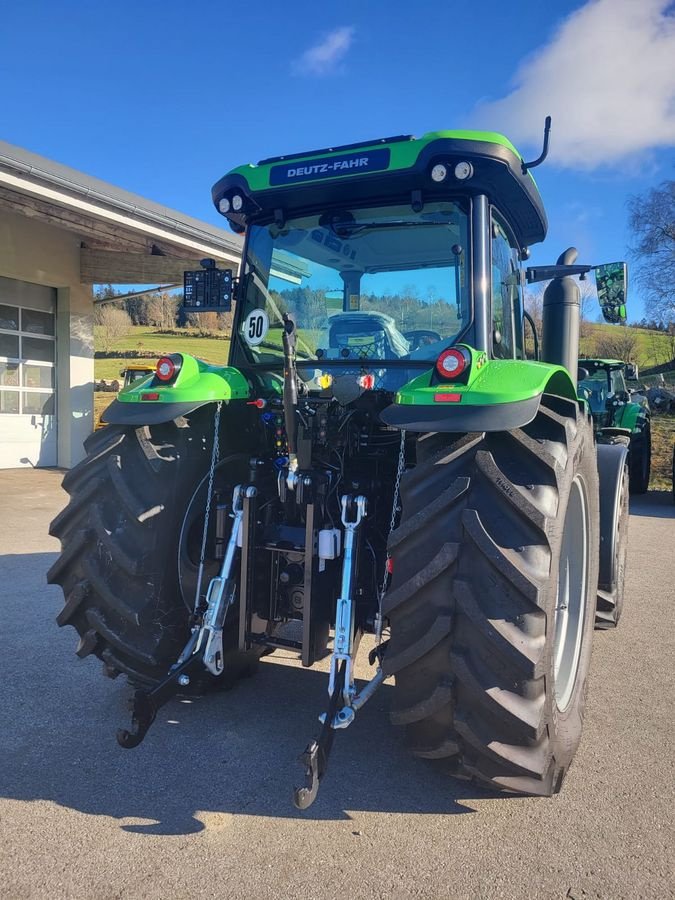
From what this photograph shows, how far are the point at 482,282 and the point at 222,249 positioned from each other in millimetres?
9932

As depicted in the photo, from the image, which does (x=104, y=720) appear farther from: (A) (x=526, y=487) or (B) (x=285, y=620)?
(A) (x=526, y=487)

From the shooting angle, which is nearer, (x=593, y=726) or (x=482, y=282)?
(x=482, y=282)

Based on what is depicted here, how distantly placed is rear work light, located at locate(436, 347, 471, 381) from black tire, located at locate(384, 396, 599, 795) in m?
0.23

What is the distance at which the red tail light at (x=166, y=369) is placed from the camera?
9.91 ft

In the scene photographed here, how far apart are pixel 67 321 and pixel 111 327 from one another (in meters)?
28.6

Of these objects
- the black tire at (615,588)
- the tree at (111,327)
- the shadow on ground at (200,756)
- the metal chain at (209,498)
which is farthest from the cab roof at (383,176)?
the tree at (111,327)

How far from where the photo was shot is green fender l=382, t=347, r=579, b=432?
7.54ft

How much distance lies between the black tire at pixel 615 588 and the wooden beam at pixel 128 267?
9.95m

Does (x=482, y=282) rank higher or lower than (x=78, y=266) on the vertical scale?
lower

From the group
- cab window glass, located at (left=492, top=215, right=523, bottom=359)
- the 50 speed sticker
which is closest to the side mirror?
cab window glass, located at (left=492, top=215, right=523, bottom=359)

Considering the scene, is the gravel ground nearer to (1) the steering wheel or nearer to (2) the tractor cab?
(2) the tractor cab

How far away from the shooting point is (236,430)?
3.33 m

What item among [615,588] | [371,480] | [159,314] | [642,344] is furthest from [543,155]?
[159,314]

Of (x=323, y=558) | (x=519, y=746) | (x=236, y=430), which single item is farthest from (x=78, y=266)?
(x=519, y=746)
